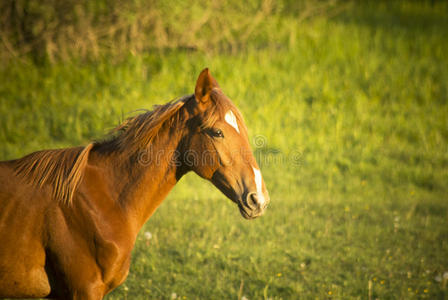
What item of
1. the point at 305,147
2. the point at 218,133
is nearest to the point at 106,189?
the point at 218,133

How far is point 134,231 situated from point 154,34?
7.73m

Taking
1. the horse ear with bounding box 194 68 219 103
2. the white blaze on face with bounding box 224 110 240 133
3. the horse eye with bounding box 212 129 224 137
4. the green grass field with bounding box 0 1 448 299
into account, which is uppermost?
the horse ear with bounding box 194 68 219 103

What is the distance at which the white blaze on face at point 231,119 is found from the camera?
8.95 feet

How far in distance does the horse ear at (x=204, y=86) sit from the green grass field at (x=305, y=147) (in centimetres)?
234

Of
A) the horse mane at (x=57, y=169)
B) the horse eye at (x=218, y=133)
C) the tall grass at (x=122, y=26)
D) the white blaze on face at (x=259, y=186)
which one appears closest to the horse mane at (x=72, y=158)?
the horse mane at (x=57, y=169)

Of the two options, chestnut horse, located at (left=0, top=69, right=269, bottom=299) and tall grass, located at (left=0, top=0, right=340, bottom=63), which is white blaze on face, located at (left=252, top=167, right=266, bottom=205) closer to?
chestnut horse, located at (left=0, top=69, right=269, bottom=299)

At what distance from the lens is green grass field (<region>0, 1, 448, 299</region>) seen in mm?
4738

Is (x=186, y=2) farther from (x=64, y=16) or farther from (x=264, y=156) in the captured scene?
(x=264, y=156)

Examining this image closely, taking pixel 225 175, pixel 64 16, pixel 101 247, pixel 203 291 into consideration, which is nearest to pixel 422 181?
pixel 203 291

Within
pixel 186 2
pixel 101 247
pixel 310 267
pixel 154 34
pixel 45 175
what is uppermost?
pixel 186 2

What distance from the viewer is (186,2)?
943 cm

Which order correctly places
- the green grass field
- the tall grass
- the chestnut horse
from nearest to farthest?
1. the chestnut horse
2. the green grass field
3. the tall grass

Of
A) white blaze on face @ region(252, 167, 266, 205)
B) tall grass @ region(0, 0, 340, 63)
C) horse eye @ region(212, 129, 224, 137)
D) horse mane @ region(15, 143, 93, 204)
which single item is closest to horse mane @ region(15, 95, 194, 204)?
horse mane @ region(15, 143, 93, 204)

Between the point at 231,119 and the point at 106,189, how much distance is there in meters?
0.92
